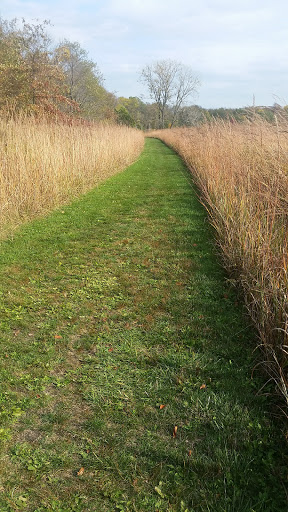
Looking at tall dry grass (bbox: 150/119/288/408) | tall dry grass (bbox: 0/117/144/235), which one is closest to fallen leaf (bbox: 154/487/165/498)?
tall dry grass (bbox: 150/119/288/408)

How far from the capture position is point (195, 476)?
1.68 metres

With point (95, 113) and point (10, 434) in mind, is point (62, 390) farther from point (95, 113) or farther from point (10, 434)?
point (95, 113)

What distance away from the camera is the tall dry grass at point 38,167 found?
625 centimetres

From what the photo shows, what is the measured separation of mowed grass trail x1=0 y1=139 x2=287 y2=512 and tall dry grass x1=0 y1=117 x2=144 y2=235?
2096 mm

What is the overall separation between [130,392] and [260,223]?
2115 millimetres

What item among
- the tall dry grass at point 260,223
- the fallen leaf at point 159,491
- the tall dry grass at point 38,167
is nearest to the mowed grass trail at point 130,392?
the fallen leaf at point 159,491

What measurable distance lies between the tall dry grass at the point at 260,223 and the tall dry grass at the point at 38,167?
3.42 m

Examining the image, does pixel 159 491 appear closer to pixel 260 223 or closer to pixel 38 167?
pixel 260 223

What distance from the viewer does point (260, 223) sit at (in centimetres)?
344

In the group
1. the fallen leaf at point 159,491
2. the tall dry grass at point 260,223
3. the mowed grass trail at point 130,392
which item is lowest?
the fallen leaf at point 159,491

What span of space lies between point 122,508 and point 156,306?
6.46 feet

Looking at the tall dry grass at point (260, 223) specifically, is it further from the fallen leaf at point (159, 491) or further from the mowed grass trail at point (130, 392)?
the fallen leaf at point (159, 491)

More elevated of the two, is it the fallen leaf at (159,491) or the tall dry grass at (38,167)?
the tall dry grass at (38,167)

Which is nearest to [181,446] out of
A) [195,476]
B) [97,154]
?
[195,476]
